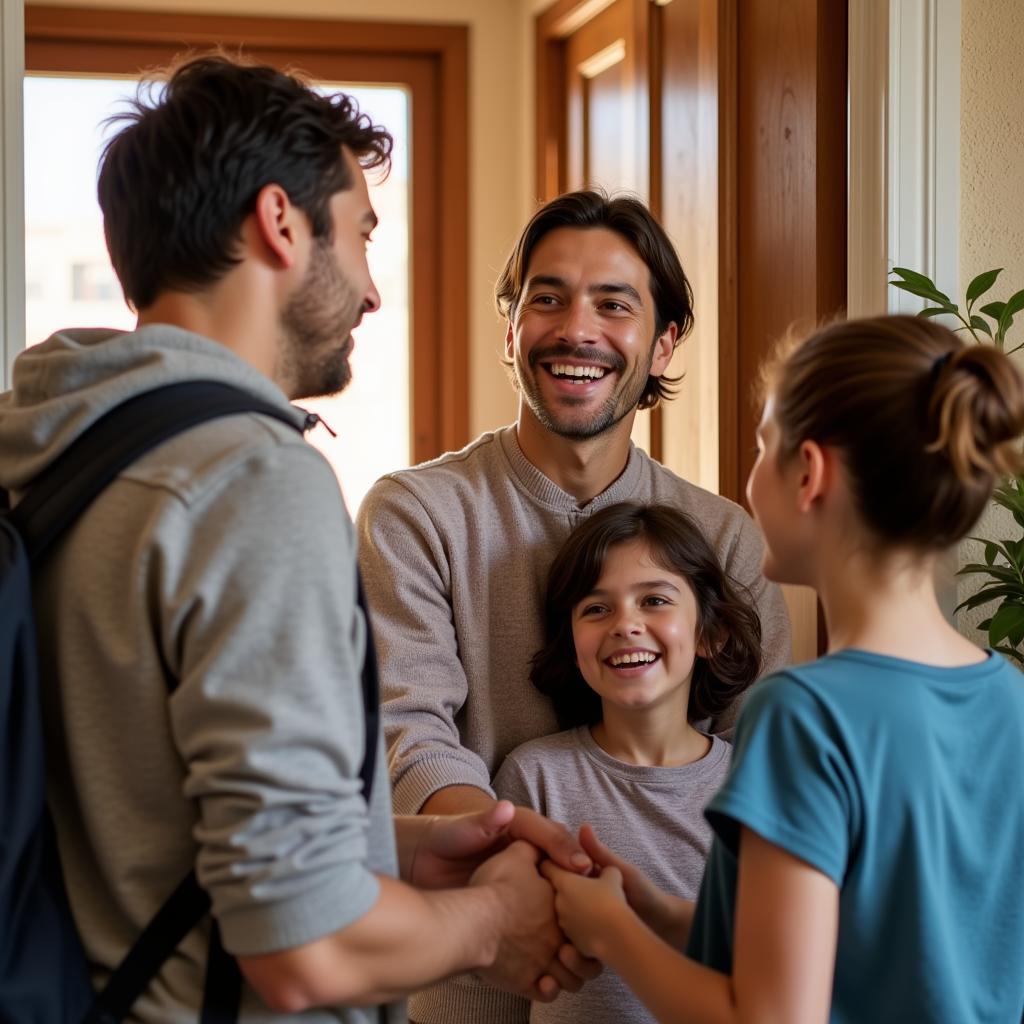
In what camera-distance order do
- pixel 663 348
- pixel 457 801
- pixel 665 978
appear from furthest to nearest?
pixel 663 348 → pixel 457 801 → pixel 665 978

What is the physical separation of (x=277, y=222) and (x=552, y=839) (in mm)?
733

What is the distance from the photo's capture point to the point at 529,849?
1.53 metres

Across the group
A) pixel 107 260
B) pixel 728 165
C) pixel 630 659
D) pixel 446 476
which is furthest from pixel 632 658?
pixel 107 260

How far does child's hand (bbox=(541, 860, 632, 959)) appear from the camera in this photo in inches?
55.0

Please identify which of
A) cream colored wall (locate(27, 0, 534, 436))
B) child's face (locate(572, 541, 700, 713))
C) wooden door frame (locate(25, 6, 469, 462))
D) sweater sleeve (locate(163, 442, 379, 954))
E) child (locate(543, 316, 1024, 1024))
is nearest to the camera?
sweater sleeve (locate(163, 442, 379, 954))

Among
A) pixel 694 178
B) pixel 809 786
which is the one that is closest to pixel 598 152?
pixel 694 178

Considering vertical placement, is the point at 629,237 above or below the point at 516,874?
above

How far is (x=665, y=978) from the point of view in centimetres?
125

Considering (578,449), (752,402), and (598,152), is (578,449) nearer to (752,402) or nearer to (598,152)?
(752,402)

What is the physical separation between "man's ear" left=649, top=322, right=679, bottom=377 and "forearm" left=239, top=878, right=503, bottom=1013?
1234 mm

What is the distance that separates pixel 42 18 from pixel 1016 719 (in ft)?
12.7

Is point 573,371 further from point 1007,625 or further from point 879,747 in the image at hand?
point 879,747

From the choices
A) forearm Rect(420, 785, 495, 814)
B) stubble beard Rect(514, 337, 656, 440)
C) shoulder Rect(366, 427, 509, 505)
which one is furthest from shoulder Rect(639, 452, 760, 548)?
forearm Rect(420, 785, 495, 814)

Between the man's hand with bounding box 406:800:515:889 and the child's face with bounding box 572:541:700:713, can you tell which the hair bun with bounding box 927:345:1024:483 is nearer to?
the man's hand with bounding box 406:800:515:889
